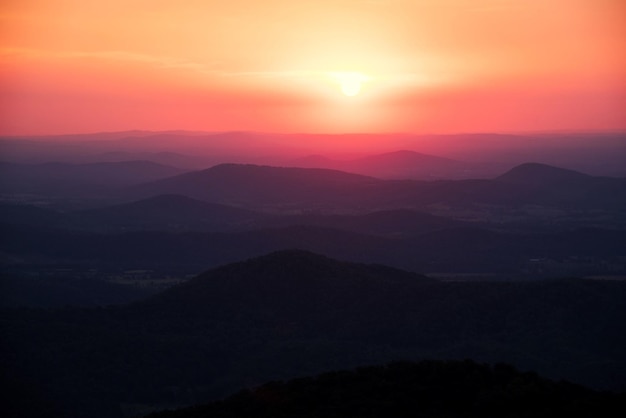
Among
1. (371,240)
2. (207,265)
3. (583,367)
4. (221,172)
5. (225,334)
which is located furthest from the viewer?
(221,172)

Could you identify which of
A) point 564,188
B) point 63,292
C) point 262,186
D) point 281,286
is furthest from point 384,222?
point 564,188

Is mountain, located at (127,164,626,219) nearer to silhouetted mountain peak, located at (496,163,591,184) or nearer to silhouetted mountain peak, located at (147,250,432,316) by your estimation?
silhouetted mountain peak, located at (496,163,591,184)

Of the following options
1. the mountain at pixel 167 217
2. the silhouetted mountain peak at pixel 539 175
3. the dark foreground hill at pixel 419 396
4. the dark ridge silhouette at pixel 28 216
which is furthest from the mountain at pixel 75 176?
the dark foreground hill at pixel 419 396

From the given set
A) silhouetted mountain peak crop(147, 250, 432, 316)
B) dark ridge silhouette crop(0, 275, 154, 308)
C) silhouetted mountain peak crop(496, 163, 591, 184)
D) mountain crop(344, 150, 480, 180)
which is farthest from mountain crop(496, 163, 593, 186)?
silhouetted mountain peak crop(147, 250, 432, 316)

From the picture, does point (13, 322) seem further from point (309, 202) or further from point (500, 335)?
point (309, 202)

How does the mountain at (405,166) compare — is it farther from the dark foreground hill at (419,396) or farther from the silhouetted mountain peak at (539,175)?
the dark foreground hill at (419,396)

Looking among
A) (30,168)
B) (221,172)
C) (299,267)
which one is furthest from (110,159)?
(299,267)
